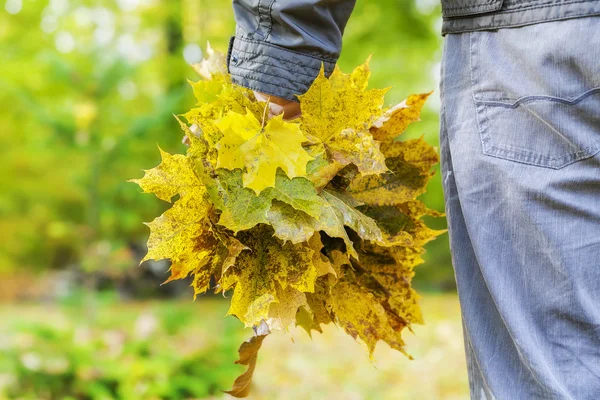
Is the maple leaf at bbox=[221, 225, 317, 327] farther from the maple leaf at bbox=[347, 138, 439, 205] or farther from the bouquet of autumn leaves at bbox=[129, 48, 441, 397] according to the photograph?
the maple leaf at bbox=[347, 138, 439, 205]

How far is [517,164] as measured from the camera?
44.9 inches

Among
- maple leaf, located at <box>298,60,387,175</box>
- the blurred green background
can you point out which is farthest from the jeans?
the blurred green background

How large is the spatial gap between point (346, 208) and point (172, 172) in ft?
1.14

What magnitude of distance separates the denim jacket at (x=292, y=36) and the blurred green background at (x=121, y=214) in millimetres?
1116

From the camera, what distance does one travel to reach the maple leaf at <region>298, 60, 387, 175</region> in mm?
1287

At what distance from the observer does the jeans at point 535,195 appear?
42.8 inches

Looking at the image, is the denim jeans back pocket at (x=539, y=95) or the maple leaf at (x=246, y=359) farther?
the maple leaf at (x=246, y=359)

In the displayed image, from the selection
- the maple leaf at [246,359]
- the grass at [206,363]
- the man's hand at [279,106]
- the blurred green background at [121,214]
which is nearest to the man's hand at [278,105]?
the man's hand at [279,106]

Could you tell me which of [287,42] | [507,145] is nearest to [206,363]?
[287,42]

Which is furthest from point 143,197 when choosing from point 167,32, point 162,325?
point 167,32

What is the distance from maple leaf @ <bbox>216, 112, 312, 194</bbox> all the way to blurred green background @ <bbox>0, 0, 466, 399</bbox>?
3.93 feet

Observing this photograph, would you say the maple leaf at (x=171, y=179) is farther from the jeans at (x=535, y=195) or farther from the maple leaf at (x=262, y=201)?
the jeans at (x=535, y=195)

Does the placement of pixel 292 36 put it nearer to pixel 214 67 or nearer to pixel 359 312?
pixel 214 67

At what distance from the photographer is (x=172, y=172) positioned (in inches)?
50.3
